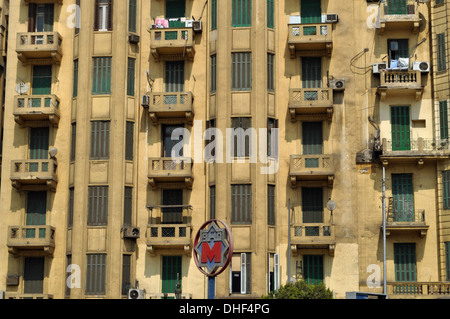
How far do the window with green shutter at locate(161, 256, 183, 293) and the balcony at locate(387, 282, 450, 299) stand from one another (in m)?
11.0

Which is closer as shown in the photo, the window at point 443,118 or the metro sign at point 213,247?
the metro sign at point 213,247

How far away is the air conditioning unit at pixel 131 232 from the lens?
42344mm

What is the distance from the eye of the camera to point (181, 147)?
4431 centimetres

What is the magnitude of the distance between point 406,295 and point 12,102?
2370 centimetres

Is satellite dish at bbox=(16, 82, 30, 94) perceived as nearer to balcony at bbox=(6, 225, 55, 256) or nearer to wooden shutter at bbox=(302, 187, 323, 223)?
balcony at bbox=(6, 225, 55, 256)

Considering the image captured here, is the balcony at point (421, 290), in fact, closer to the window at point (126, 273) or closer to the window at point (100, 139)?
the window at point (126, 273)

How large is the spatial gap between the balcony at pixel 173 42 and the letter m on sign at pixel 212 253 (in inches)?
790

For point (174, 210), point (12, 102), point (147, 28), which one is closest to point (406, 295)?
point (174, 210)

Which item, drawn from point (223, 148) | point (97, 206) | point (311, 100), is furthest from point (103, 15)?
point (311, 100)

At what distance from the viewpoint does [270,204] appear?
42.4m

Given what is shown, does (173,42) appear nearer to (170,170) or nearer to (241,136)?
(241,136)

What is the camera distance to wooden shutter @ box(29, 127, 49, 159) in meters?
45.0

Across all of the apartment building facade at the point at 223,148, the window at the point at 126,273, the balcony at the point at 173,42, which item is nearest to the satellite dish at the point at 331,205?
the apartment building facade at the point at 223,148

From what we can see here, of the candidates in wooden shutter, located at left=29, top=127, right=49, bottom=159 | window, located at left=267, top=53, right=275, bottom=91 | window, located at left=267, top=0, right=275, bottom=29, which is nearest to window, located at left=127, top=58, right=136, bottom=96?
wooden shutter, located at left=29, top=127, right=49, bottom=159
